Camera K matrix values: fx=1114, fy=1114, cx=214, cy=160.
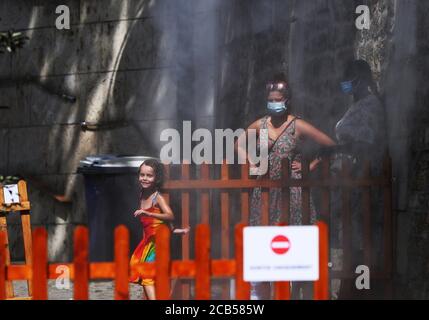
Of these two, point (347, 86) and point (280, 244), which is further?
point (347, 86)

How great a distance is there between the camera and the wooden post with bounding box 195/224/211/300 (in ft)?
18.4

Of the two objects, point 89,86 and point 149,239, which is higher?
point 89,86

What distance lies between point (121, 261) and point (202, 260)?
1.37ft

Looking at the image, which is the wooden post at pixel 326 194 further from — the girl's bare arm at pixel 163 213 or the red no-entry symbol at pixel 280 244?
the red no-entry symbol at pixel 280 244

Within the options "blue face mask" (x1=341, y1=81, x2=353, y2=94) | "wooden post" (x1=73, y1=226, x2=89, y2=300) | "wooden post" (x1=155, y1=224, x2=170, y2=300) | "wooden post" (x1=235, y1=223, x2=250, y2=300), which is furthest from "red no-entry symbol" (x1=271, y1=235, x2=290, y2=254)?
"blue face mask" (x1=341, y1=81, x2=353, y2=94)

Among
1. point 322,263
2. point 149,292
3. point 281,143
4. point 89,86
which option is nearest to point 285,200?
point 281,143

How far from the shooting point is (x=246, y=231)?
18.1ft

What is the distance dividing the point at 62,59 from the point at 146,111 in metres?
1.38

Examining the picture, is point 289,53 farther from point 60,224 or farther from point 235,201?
point 60,224

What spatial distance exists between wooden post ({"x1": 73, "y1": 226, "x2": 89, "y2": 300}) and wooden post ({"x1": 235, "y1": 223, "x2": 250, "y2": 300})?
76 centimetres

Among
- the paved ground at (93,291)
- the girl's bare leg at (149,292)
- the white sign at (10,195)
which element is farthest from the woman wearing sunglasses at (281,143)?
the white sign at (10,195)

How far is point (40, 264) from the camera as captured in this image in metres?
5.70

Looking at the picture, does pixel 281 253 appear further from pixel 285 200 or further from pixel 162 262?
pixel 285 200
